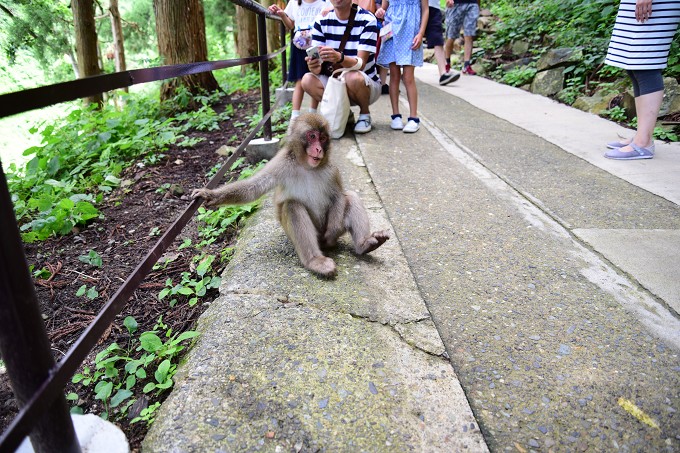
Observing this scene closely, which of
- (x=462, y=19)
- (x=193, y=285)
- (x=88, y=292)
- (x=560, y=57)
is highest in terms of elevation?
(x=462, y=19)

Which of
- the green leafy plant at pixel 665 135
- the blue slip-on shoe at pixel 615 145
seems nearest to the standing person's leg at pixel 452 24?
the green leafy plant at pixel 665 135

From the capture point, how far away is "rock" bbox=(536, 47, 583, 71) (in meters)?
7.27

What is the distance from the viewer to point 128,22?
15.4 m

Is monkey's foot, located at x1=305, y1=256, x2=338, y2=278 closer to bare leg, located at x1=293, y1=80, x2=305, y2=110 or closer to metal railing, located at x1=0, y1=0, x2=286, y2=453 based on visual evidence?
metal railing, located at x1=0, y1=0, x2=286, y2=453

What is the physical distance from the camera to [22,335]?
3.51 feet

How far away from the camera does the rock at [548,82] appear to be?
724 centimetres

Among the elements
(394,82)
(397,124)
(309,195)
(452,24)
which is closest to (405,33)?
(394,82)

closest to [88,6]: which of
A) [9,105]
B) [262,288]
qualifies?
[262,288]

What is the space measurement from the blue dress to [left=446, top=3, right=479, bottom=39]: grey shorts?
13.6 ft

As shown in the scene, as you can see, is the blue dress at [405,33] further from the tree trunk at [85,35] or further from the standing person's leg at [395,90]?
the tree trunk at [85,35]

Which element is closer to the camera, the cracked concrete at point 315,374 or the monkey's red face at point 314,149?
the cracked concrete at point 315,374

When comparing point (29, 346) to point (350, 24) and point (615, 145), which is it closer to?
point (350, 24)

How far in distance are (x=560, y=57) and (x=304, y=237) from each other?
22.1 feet

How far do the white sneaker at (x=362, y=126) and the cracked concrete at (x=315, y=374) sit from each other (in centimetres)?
290
